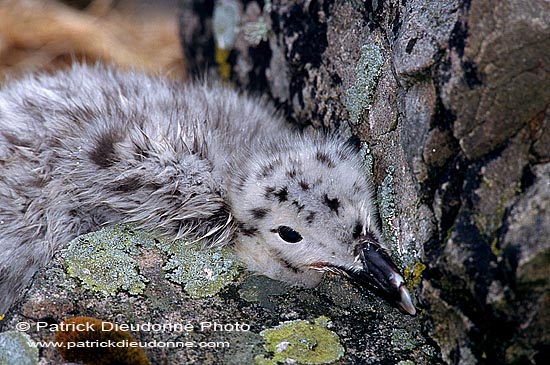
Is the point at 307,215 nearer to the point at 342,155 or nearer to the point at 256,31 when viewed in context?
the point at 342,155

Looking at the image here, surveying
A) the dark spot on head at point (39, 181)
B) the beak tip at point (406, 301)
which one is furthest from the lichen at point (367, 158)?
the dark spot on head at point (39, 181)

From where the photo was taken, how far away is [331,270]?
9.86ft

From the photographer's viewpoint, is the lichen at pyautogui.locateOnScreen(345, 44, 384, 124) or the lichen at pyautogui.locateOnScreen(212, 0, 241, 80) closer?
the lichen at pyautogui.locateOnScreen(345, 44, 384, 124)

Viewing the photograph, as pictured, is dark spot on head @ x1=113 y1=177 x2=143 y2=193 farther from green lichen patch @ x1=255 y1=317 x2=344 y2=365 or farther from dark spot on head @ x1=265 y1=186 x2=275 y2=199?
green lichen patch @ x1=255 y1=317 x2=344 y2=365

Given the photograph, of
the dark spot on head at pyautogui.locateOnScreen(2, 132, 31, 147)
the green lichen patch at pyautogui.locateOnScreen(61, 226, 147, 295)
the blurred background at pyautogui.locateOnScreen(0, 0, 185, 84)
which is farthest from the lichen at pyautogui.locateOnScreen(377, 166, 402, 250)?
the blurred background at pyautogui.locateOnScreen(0, 0, 185, 84)

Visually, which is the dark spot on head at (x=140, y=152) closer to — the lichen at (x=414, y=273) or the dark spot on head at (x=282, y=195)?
the dark spot on head at (x=282, y=195)

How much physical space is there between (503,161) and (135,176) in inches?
63.5

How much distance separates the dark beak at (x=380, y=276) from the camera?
8.88 ft

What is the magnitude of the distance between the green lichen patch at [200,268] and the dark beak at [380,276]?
525 millimetres

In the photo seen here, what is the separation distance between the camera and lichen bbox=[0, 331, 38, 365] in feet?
8.25

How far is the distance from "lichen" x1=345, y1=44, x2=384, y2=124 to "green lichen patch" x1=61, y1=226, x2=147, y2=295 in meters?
1.16

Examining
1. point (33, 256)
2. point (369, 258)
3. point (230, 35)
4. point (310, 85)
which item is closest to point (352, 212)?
point (369, 258)

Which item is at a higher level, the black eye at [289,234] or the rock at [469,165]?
the rock at [469,165]

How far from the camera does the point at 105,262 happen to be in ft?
9.60
